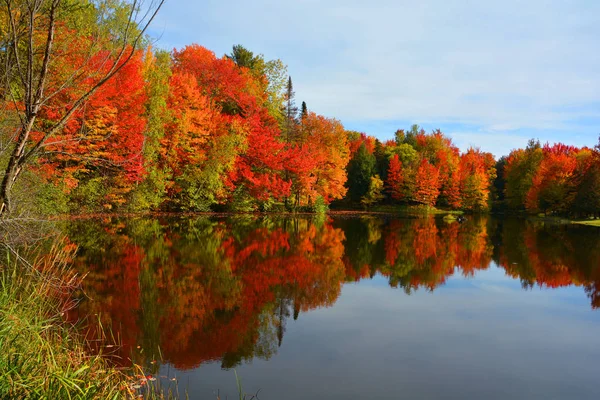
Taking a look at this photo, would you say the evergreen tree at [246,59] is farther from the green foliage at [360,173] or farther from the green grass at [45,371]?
the green grass at [45,371]

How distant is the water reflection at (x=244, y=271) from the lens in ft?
25.3

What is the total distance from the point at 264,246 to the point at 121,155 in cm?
1143

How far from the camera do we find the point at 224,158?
101 feet

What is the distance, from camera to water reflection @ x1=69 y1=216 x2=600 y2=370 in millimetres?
7699

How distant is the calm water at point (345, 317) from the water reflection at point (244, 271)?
0.15 feet

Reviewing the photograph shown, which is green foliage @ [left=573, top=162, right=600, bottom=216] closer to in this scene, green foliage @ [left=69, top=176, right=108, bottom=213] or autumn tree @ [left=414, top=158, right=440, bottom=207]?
autumn tree @ [left=414, top=158, right=440, bottom=207]

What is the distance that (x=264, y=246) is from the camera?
17766 mm

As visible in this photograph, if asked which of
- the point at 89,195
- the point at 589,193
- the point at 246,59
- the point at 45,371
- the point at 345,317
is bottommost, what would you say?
the point at 345,317

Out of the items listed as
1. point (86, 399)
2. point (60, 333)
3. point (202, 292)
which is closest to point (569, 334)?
point (202, 292)

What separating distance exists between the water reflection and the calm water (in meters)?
0.05

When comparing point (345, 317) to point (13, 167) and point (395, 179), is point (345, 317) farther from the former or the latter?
point (395, 179)

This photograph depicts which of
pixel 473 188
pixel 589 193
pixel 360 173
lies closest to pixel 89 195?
pixel 360 173

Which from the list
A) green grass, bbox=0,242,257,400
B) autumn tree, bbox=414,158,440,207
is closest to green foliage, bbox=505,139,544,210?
autumn tree, bbox=414,158,440,207

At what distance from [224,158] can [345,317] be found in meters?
23.0
